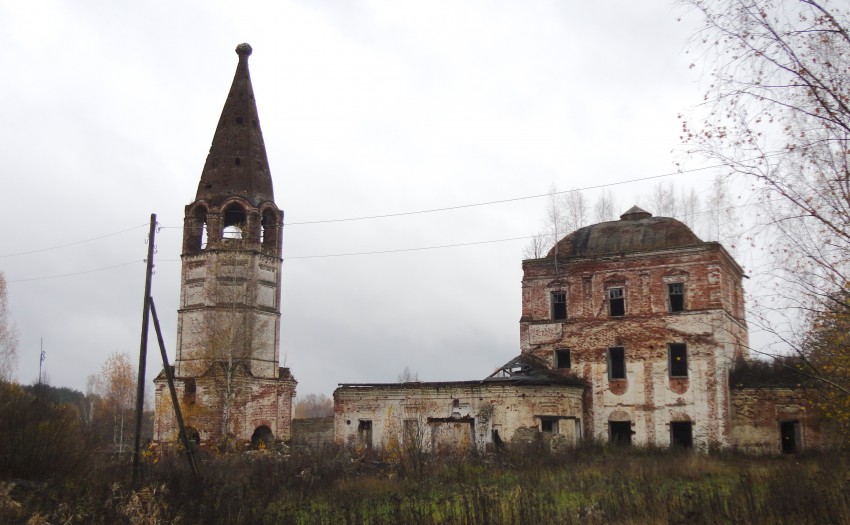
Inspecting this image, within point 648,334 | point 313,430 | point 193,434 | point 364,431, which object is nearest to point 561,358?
point 648,334

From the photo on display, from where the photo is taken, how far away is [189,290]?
3594 centimetres

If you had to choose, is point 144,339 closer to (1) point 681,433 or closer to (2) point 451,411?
(2) point 451,411

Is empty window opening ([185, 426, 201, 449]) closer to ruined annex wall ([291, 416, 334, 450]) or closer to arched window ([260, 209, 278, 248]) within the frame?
ruined annex wall ([291, 416, 334, 450])

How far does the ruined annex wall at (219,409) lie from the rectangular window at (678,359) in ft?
57.5

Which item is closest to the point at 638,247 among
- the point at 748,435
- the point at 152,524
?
the point at 748,435

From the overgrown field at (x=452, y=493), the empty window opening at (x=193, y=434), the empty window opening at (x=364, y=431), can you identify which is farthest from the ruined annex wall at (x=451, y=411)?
the empty window opening at (x=193, y=434)

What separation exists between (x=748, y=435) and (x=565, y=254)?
10.2m

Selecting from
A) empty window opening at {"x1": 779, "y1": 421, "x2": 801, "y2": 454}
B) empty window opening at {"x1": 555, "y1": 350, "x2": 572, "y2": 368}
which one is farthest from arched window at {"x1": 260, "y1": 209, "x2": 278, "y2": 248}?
empty window opening at {"x1": 779, "y1": 421, "x2": 801, "y2": 454}

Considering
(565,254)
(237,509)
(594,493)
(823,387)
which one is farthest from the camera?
(565,254)

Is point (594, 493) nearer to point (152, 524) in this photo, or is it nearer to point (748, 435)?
point (152, 524)

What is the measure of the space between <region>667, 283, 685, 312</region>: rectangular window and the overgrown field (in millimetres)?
8358

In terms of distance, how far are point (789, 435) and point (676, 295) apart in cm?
654

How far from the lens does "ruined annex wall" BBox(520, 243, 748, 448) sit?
2927 cm

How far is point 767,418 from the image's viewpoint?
92.9 feet
